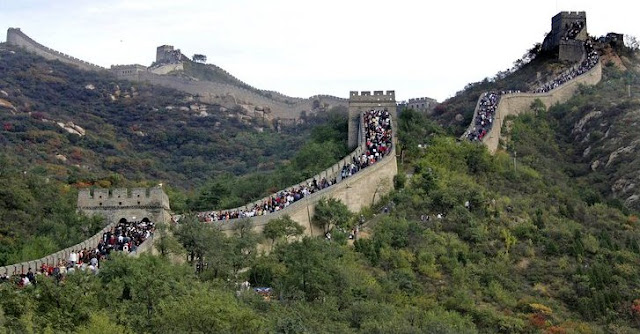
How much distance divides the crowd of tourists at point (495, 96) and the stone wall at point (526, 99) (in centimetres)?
35

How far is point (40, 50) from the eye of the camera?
140625mm

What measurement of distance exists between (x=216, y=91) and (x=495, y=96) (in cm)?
5626

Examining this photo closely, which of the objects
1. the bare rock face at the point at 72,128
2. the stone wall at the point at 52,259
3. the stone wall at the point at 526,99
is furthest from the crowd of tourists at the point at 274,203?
the bare rock face at the point at 72,128

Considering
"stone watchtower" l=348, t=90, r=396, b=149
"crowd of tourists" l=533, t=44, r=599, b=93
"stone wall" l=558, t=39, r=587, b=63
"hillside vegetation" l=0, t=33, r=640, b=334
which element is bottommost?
"hillside vegetation" l=0, t=33, r=640, b=334

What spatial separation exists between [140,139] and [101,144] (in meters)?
9.47

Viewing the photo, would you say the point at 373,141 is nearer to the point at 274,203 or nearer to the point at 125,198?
the point at 274,203

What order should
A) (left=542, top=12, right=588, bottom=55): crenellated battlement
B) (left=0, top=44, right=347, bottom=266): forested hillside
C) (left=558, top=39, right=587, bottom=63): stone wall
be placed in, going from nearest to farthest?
(left=0, top=44, right=347, bottom=266): forested hillside < (left=558, top=39, right=587, bottom=63): stone wall < (left=542, top=12, right=588, bottom=55): crenellated battlement

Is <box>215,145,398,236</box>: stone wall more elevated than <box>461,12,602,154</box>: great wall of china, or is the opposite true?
<box>461,12,602,154</box>: great wall of china

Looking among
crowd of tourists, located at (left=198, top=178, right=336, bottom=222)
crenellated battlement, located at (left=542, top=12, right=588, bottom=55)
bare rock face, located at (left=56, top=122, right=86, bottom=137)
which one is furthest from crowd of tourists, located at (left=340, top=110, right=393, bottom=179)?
bare rock face, located at (left=56, top=122, right=86, bottom=137)

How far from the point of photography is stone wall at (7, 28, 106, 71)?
135875mm

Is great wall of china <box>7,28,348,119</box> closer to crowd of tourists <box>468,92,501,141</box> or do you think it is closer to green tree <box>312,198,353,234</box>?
crowd of tourists <box>468,92,501,141</box>

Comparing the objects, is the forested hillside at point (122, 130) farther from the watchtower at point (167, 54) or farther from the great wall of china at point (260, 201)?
the great wall of china at point (260, 201)

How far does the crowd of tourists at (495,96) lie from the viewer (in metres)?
65.5

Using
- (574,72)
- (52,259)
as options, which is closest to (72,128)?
(574,72)
